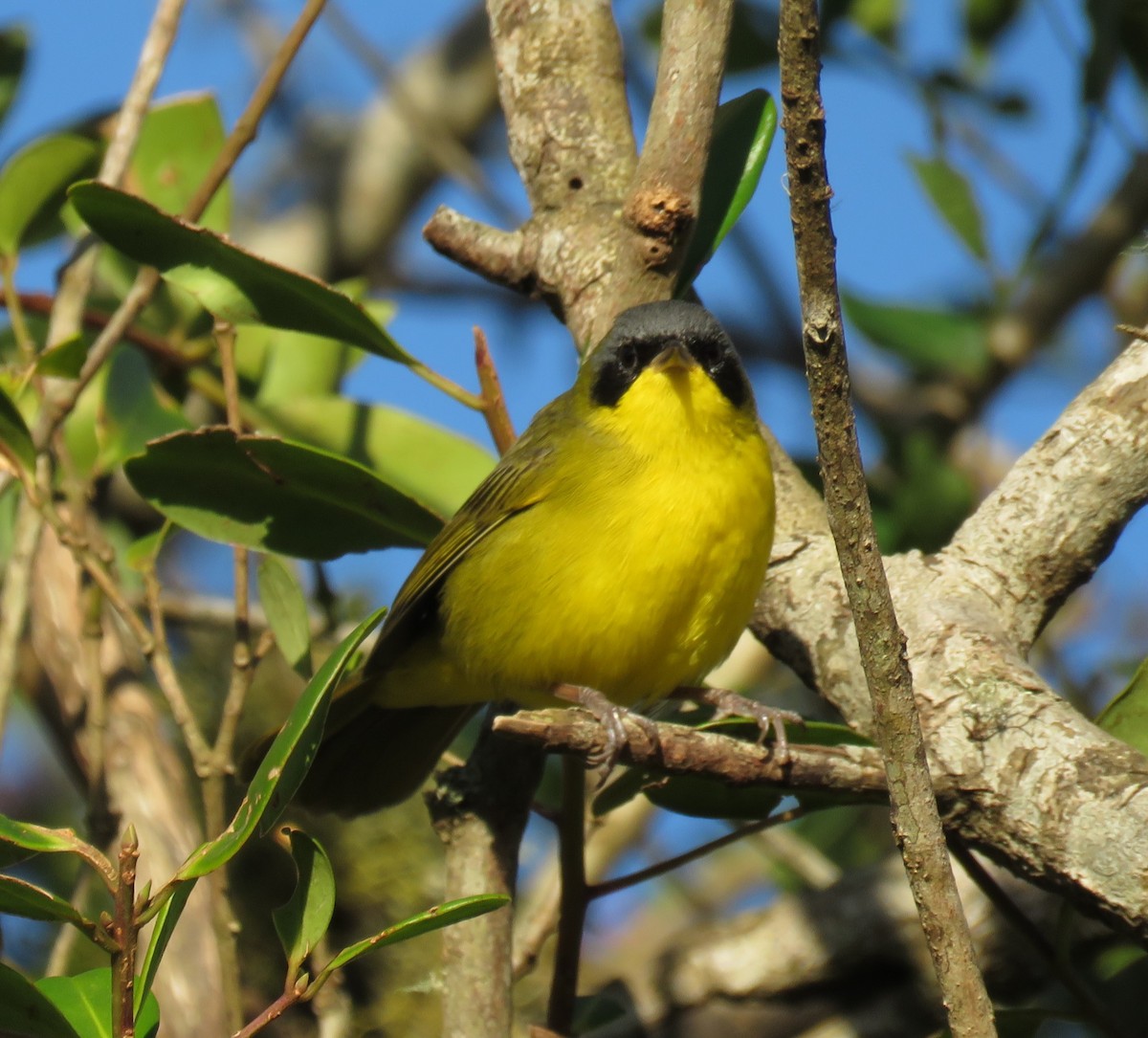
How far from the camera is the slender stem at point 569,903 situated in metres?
3.04

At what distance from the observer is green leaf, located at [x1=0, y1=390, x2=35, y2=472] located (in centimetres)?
316

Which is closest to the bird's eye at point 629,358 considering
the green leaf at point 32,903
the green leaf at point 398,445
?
the green leaf at point 398,445

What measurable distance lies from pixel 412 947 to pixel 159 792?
0.89m

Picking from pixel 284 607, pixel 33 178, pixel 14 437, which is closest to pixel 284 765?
pixel 284 607

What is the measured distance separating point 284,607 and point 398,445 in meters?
0.65

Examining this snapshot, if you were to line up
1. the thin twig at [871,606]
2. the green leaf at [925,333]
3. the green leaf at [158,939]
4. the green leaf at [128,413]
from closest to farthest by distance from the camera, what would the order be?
the thin twig at [871,606]
the green leaf at [158,939]
the green leaf at [128,413]
the green leaf at [925,333]

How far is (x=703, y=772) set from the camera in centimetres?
262

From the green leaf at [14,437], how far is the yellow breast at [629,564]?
1.03m

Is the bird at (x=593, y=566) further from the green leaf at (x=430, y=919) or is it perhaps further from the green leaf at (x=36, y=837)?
the green leaf at (x=36, y=837)

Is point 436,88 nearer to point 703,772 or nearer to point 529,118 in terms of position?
point 529,118

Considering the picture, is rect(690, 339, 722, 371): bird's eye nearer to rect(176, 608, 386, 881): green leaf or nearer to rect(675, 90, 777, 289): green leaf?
rect(675, 90, 777, 289): green leaf

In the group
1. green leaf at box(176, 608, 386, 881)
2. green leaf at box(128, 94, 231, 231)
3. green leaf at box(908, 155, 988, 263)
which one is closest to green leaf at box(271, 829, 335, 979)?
green leaf at box(176, 608, 386, 881)

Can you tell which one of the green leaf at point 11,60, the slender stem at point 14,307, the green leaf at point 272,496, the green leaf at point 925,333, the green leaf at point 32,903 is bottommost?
the green leaf at point 32,903

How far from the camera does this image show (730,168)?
11.3 feet
